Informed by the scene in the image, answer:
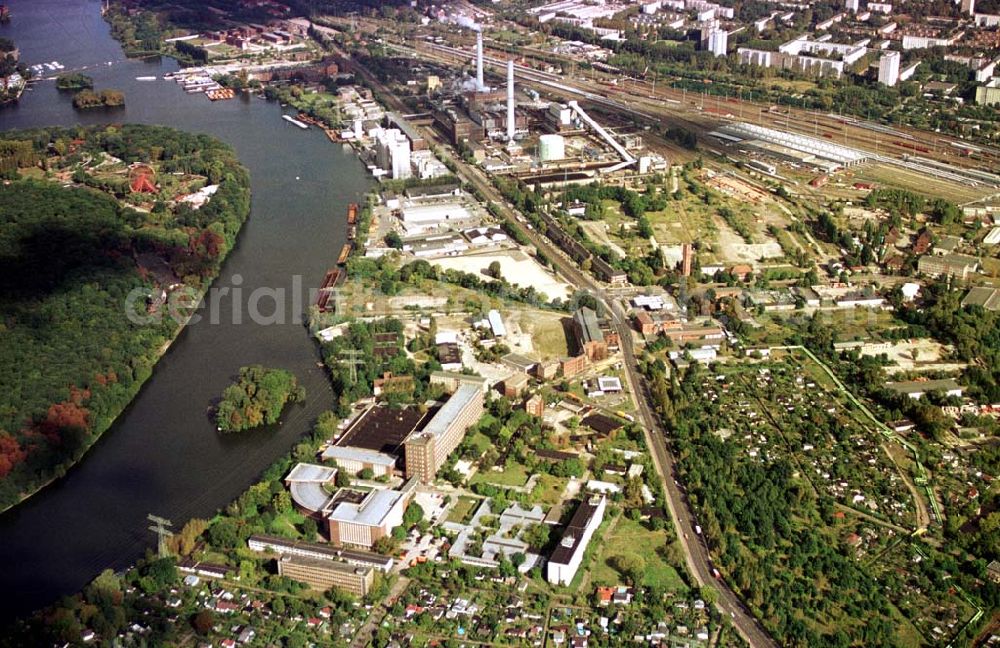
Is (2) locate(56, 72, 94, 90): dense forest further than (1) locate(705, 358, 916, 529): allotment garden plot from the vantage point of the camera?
Yes

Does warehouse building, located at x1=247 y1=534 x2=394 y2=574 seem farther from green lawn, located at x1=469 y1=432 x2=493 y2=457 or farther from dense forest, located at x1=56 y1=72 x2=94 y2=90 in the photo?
dense forest, located at x1=56 y1=72 x2=94 y2=90

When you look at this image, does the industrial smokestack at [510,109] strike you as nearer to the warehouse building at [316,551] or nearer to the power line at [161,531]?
the power line at [161,531]

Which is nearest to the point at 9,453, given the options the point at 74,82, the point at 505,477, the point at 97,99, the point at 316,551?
the point at 316,551

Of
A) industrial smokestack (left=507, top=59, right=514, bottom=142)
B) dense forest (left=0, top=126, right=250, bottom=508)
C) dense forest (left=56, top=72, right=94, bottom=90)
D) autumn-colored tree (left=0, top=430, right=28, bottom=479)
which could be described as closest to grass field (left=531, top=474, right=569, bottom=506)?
dense forest (left=0, top=126, right=250, bottom=508)

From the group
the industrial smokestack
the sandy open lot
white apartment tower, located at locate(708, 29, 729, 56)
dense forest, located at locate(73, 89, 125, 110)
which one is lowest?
the sandy open lot

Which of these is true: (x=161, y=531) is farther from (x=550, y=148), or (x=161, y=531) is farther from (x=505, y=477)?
(x=550, y=148)

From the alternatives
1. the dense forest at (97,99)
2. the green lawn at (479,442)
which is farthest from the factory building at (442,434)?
the dense forest at (97,99)
